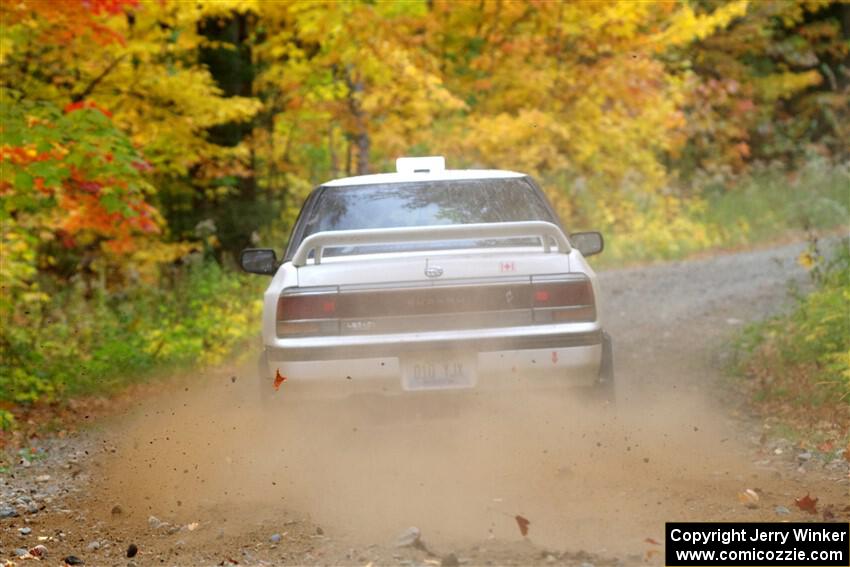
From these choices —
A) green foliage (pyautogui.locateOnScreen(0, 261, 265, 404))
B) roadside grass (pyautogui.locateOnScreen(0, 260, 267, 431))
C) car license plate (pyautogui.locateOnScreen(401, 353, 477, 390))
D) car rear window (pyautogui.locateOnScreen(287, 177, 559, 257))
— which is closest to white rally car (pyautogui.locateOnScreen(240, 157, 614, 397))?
car license plate (pyautogui.locateOnScreen(401, 353, 477, 390))

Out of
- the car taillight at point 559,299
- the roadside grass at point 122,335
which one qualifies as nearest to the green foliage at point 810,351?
the car taillight at point 559,299

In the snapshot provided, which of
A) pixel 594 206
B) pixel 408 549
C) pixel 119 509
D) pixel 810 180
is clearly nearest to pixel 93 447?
pixel 119 509

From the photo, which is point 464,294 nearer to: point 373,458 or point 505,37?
point 373,458

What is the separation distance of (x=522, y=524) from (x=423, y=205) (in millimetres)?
2671

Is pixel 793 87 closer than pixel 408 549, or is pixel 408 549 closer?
pixel 408 549

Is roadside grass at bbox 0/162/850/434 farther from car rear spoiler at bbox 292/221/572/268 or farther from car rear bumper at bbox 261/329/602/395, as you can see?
car rear spoiler at bbox 292/221/572/268

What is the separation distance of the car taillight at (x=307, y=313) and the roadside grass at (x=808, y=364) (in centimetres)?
322

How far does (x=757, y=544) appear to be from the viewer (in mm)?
5199

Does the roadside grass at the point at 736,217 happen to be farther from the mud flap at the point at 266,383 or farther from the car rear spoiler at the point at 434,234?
the mud flap at the point at 266,383

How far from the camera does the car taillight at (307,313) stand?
6551mm

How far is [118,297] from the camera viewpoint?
14781mm

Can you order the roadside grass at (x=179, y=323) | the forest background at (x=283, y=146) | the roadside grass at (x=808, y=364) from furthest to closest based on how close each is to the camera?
the forest background at (x=283, y=146) → the roadside grass at (x=179, y=323) → the roadside grass at (x=808, y=364)

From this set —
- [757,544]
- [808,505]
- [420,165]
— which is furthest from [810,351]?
[757,544]

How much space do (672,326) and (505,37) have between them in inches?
249
